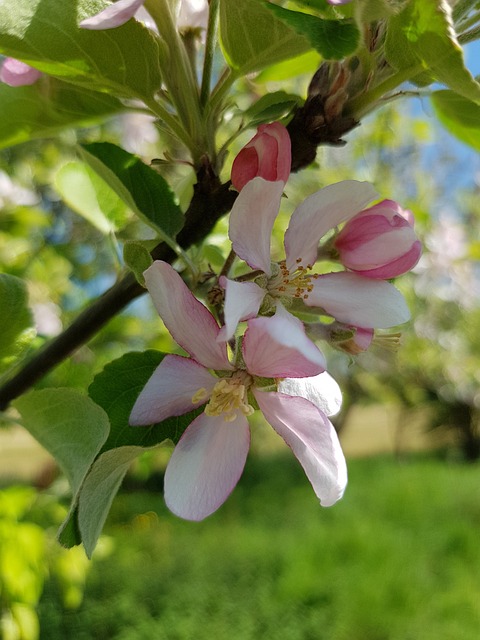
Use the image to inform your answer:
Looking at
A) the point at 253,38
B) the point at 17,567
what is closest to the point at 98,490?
the point at 253,38

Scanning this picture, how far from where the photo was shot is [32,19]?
0.35m

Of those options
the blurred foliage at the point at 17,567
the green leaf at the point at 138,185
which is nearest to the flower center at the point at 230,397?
the green leaf at the point at 138,185

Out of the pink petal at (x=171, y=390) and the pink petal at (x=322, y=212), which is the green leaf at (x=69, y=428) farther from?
the pink petal at (x=322, y=212)

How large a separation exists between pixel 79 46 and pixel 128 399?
20cm

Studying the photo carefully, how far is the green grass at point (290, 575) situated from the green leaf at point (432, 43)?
3771mm

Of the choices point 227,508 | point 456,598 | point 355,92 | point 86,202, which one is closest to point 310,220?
point 355,92

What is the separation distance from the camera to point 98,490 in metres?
0.33

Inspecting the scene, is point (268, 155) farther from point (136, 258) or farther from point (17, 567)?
point (17, 567)

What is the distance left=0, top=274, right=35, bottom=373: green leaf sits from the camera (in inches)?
17.3

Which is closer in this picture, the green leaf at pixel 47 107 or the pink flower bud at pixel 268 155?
the pink flower bud at pixel 268 155

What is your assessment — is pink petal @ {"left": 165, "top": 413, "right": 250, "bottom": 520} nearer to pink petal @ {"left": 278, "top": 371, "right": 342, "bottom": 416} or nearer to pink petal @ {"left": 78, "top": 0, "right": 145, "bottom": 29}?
pink petal @ {"left": 278, "top": 371, "right": 342, "bottom": 416}

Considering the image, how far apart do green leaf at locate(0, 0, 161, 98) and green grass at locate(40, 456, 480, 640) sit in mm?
3695

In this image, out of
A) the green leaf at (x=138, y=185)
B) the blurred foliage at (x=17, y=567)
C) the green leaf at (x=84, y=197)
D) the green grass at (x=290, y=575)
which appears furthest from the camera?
the green grass at (x=290, y=575)

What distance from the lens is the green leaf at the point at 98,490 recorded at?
314 millimetres
